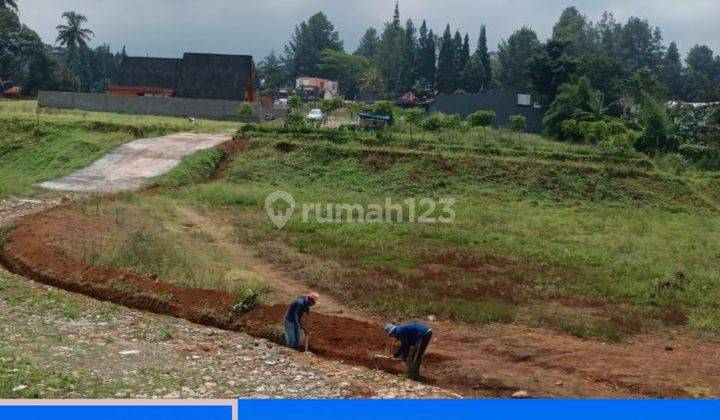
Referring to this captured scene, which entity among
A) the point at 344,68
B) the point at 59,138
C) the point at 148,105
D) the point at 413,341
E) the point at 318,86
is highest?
the point at 344,68

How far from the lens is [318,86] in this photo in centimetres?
8419

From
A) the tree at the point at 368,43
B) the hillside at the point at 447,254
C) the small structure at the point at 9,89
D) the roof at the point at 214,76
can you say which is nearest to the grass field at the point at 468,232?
the hillside at the point at 447,254

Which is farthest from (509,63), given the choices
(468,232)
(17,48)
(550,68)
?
(468,232)

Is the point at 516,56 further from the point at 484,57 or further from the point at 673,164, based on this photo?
the point at 673,164

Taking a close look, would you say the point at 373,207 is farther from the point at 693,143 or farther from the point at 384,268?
the point at 693,143

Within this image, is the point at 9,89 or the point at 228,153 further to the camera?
the point at 9,89

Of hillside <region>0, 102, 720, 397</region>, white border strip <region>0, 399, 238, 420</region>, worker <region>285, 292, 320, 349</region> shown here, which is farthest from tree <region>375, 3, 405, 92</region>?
white border strip <region>0, 399, 238, 420</region>

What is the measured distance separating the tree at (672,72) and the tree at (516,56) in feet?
48.8

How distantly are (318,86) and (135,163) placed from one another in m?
57.2

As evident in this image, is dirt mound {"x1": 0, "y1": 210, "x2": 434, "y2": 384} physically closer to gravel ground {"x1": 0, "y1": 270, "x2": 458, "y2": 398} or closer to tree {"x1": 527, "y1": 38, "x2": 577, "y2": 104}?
gravel ground {"x1": 0, "y1": 270, "x2": 458, "y2": 398}

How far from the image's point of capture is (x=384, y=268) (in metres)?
17.2

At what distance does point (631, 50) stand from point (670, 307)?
283 ft

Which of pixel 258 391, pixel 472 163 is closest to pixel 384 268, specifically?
pixel 258 391

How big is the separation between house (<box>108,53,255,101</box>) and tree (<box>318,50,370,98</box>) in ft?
131
